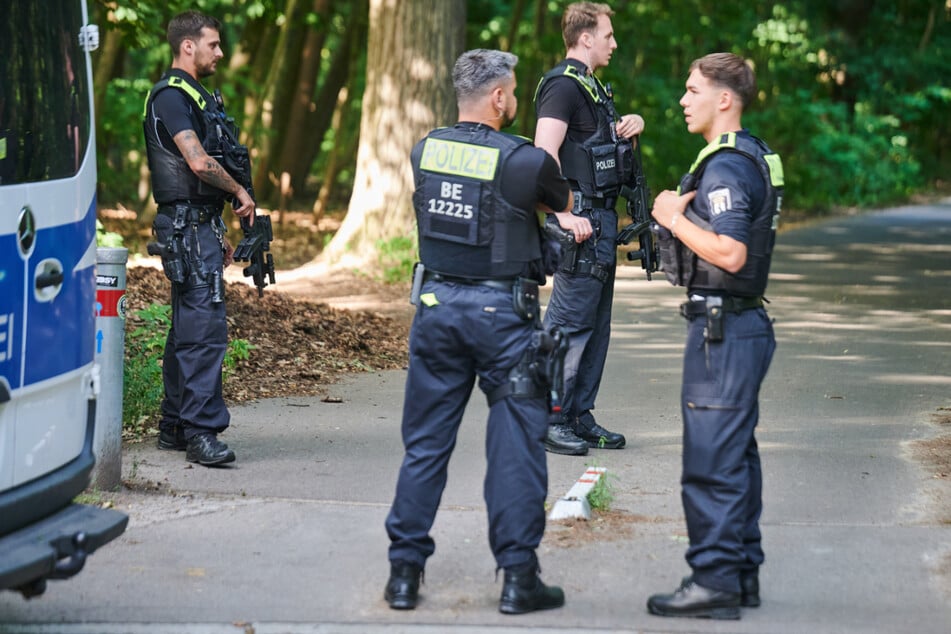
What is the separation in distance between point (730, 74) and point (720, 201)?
48 cm

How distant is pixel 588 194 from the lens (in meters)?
6.96

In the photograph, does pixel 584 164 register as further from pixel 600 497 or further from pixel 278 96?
pixel 278 96

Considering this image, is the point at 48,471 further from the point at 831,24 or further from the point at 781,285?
the point at 831,24

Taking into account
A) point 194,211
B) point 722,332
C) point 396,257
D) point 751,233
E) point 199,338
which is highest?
point 751,233

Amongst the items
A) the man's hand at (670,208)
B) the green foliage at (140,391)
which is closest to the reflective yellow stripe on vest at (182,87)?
the green foliage at (140,391)

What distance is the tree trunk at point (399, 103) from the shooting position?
47.1ft

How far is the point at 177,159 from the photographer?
21.5 feet

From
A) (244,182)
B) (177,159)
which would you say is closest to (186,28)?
(177,159)

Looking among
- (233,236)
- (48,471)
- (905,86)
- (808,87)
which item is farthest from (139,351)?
(905,86)

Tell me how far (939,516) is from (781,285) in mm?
8872

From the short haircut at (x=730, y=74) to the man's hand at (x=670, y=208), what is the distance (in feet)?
1.31

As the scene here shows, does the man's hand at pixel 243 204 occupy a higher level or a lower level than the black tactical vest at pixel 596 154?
lower

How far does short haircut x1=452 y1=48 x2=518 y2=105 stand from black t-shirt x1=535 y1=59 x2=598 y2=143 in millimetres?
2076

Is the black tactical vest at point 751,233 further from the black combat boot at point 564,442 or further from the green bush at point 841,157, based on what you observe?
the green bush at point 841,157
